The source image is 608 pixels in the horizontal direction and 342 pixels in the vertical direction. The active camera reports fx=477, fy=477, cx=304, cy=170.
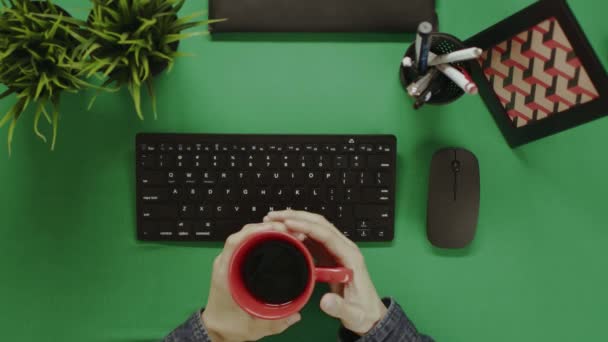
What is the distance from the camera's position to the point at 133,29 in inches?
25.2

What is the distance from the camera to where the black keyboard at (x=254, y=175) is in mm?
782

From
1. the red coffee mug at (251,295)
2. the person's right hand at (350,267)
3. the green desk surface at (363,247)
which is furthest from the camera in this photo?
the green desk surface at (363,247)

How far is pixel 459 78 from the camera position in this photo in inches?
25.8

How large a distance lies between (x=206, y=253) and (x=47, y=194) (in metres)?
0.29

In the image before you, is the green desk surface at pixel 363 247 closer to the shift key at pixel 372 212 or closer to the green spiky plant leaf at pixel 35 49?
the shift key at pixel 372 212

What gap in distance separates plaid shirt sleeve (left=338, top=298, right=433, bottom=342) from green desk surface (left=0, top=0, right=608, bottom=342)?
0.22 ft

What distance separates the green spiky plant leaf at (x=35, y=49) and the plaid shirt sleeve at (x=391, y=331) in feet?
1.73

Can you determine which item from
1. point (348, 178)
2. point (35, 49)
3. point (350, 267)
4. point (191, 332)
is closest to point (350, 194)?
point (348, 178)

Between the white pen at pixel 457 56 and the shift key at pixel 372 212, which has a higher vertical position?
the white pen at pixel 457 56

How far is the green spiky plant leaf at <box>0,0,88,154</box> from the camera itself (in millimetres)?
617

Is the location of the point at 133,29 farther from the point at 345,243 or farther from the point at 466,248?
the point at 466,248

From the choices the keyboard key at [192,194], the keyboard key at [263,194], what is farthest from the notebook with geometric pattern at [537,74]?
the keyboard key at [192,194]

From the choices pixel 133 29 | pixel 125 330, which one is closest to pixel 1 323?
pixel 125 330

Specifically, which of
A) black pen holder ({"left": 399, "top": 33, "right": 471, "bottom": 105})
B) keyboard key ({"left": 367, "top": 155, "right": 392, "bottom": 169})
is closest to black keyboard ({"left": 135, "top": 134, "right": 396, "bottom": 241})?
keyboard key ({"left": 367, "top": 155, "right": 392, "bottom": 169})
